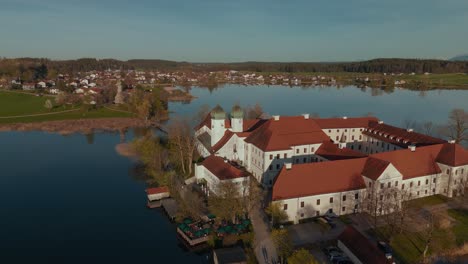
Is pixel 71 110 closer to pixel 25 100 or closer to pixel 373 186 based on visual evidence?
pixel 25 100

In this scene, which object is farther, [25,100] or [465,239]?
[25,100]

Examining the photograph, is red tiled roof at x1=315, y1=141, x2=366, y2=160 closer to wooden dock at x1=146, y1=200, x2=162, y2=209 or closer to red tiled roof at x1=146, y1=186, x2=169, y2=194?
red tiled roof at x1=146, y1=186, x2=169, y2=194

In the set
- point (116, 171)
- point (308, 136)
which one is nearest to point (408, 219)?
point (308, 136)

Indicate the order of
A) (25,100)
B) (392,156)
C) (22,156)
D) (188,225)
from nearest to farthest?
(188,225) → (392,156) → (22,156) → (25,100)

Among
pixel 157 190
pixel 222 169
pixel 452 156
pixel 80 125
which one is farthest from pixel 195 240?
pixel 80 125

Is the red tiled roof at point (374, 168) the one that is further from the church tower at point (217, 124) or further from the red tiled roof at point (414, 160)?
the church tower at point (217, 124)
